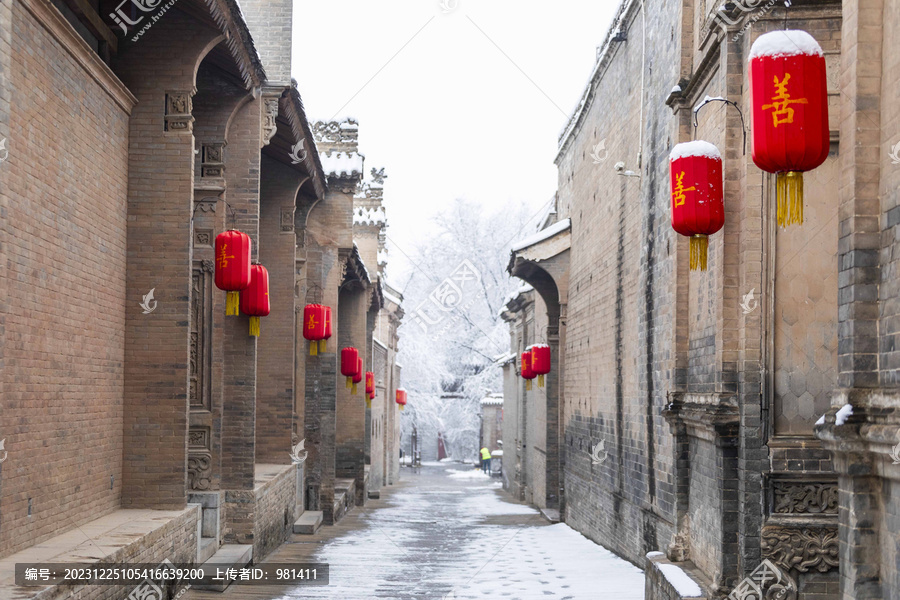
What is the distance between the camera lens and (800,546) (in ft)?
23.4

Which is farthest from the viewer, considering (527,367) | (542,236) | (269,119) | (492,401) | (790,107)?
(492,401)

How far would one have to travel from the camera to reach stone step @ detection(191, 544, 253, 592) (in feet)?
32.6

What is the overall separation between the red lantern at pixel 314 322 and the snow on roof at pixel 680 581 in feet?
30.3

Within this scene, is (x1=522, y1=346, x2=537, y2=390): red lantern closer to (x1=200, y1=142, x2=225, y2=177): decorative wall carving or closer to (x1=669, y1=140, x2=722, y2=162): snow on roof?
(x1=200, y1=142, x2=225, y2=177): decorative wall carving

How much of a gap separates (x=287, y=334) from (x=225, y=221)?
410 centimetres

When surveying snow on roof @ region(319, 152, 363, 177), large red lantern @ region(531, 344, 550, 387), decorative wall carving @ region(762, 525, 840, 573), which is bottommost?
decorative wall carving @ region(762, 525, 840, 573)

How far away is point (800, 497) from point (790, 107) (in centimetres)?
326

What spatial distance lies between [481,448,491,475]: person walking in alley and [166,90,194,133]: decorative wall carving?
1345 inches

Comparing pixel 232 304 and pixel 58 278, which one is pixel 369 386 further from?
pixel 58 278

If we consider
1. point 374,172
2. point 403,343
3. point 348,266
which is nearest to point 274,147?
point 348,266

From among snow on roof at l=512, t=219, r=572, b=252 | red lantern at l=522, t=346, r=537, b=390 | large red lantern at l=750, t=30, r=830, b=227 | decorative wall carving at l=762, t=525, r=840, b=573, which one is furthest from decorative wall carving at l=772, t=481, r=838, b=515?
red lantern at l=522, t=346, r=537, b=390

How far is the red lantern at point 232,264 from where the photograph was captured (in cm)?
1019

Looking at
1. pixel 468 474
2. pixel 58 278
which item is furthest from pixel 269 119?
pixel 468 474

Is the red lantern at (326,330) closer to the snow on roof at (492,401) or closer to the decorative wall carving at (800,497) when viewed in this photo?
the decorative wall carving at (800,497)
